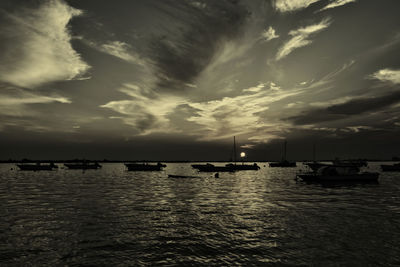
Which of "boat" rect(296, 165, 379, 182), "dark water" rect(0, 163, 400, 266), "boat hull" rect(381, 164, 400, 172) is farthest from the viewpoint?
"boat hull" rect(381, 164, 400, 172)

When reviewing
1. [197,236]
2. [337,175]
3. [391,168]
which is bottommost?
[197,236]

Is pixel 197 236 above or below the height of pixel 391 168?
below

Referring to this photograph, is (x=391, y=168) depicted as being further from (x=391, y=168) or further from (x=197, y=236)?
(x=197, y=236)

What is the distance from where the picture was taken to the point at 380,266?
406 inches

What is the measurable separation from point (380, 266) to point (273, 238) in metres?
5.07

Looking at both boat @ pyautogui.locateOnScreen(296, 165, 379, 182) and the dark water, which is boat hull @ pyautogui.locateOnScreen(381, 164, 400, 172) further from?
the dark water

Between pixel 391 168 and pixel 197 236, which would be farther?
pixel 391 168

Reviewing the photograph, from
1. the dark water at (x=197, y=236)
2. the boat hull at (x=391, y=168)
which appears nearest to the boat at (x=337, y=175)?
the dark water at (x=197, y=236)

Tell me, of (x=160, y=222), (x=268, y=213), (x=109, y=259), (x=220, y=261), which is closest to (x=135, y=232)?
(x=160, y=222)

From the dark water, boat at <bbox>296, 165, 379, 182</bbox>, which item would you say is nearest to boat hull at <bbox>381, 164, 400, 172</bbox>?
boat at <bbox>296, 165, 379, 182</bbox>

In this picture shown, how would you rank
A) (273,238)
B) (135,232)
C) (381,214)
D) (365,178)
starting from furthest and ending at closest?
→ (365,178), (381,214), (135,232), (273,238)

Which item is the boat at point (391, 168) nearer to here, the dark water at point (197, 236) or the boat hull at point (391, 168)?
the boat hull at point (391, 168)

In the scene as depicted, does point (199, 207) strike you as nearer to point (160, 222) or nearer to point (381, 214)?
point (160, 222)

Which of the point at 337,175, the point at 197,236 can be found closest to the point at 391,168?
the point at 337,175
